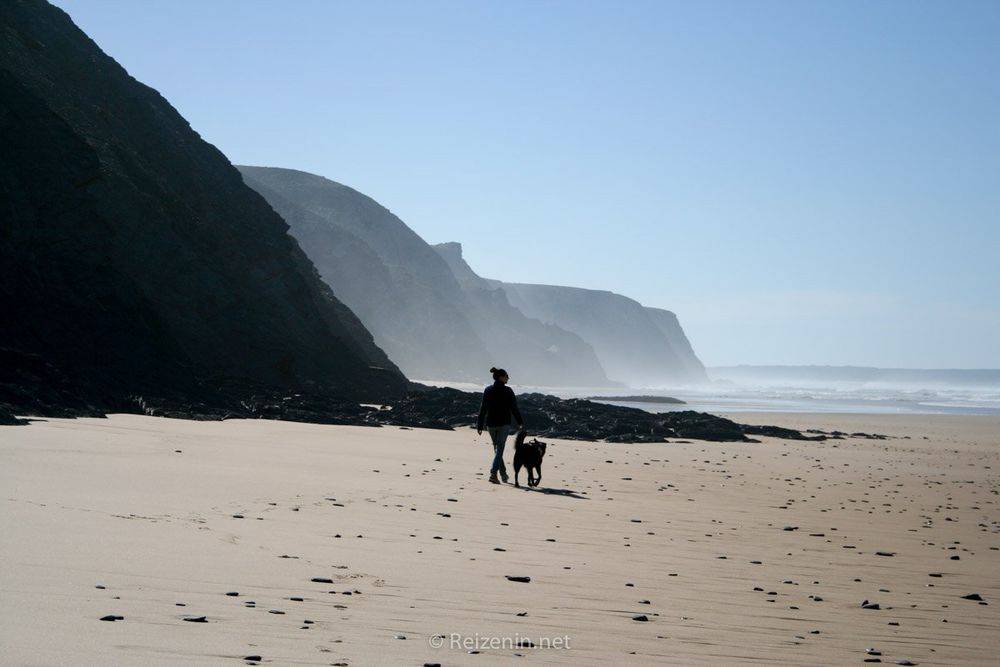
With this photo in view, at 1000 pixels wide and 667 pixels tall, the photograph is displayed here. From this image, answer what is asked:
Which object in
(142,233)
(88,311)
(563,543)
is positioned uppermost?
(142,233)

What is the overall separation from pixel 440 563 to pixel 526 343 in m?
135

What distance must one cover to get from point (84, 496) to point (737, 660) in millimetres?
6246

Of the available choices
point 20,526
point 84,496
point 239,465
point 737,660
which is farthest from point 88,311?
point 737,660

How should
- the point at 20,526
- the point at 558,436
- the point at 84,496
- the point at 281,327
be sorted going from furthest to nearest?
the point at 281,327
the point at 558,436
the point at 84,496
the point at 20,526

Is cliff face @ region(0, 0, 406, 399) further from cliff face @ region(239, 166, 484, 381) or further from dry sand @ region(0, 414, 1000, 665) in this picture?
cliff face @ region(239, 166, 484, 381)

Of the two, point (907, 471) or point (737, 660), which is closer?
point (737, 660)

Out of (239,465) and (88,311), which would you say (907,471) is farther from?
(88,311)

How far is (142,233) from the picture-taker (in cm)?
3125

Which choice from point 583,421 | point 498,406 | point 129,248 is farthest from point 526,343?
point 498,406

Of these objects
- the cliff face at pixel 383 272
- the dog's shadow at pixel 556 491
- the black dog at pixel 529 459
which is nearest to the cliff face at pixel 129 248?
the black dog at pixel 529 459

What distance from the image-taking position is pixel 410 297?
10975cm

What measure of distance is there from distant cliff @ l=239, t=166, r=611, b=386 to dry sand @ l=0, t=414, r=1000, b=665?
8611cm

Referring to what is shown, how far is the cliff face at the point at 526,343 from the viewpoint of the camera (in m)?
139

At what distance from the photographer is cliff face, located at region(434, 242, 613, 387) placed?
139 m
